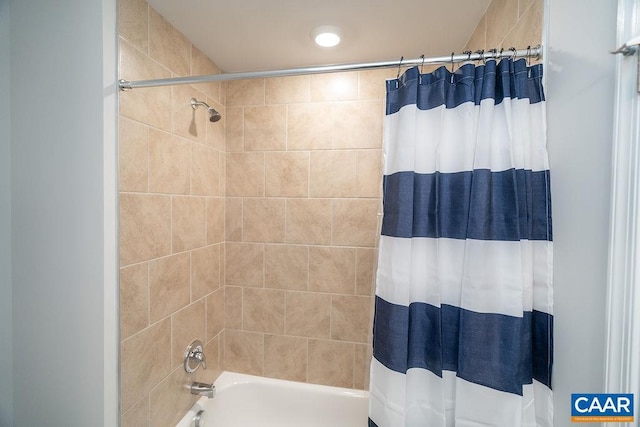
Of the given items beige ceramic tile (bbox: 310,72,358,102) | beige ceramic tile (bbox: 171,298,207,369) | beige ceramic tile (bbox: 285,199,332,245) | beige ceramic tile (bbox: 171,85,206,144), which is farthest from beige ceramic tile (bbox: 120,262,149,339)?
beige ceramic tile (bbox: 310,72,358,102)

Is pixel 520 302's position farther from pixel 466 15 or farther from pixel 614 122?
pixel 466 15

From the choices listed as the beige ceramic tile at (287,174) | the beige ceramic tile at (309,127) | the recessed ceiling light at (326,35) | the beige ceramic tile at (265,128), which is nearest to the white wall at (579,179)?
the recessed ceiling light at (326,35)

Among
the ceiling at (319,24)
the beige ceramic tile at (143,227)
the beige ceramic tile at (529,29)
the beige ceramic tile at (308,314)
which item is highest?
the ceiling at (319,24)

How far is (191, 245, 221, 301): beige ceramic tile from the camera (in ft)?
4.79

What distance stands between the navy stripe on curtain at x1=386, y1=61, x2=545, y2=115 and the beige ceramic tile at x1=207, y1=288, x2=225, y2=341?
1.47 meters

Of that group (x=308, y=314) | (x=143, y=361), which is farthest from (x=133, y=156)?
(x=308, y=314)

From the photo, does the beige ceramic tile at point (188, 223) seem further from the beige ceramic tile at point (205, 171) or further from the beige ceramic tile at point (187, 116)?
the beige ceramic tile at point (187, 116)

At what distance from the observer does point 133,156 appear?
107 centimetres

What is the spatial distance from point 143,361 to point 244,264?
72 centimetres

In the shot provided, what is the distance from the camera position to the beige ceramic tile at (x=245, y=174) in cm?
170

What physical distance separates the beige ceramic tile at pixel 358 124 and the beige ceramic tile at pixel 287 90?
0.23m

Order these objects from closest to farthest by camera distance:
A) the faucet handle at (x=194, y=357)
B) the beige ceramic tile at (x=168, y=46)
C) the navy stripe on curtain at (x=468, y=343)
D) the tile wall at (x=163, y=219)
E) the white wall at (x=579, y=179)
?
the white wall at (x=579, y=179), the navy stripe on curtain at (x=468, y=343), the tile wall at (x=163, y=219), the beige ceramic tile at (x=168, y=46), the faucet handle at (x=194, y=357)

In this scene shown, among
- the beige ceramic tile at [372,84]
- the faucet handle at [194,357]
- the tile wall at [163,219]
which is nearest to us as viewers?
the tile wall at [163,219]

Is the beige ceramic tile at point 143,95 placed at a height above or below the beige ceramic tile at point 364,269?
above
